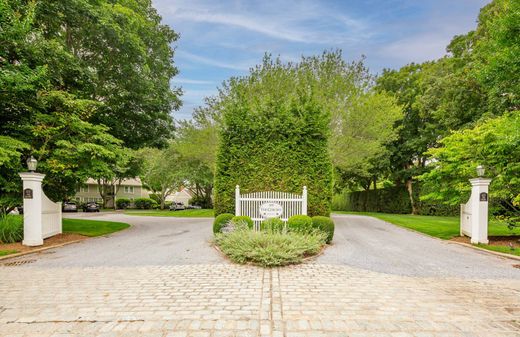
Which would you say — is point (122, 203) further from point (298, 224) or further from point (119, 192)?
point (298, 224)

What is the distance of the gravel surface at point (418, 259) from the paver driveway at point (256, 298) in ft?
0.17

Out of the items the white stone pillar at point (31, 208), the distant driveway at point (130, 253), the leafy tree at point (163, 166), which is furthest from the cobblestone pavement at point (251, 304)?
the leafy tree at point (163, 166)

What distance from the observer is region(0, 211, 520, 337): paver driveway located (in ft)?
10.7

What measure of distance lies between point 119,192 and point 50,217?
41.0 meters

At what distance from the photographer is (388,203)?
27.7 meters

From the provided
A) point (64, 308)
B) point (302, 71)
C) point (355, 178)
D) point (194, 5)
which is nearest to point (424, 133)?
point (355, 178)

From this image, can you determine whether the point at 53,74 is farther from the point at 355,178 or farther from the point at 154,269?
the point at 355,178

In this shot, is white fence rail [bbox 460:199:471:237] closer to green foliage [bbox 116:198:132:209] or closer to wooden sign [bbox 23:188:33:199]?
wooden sign [bbox 23:188:33:199]

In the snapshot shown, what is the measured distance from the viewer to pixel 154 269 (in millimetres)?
5820

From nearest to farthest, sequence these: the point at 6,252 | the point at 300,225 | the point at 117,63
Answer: the point at 6,252 < the point at 300,225 < the point at 117,63

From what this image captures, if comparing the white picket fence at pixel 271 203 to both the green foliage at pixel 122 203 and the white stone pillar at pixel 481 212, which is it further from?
the green foliage at pixel 122 203

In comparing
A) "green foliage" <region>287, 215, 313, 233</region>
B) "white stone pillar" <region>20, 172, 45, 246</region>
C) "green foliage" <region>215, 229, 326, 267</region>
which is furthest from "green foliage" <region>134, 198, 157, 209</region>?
"green foliage" <region>287, 215, 313, 233</region>

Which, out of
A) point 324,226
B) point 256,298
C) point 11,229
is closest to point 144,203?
point 11,229

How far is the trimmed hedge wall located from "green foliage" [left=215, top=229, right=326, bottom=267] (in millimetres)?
19508
